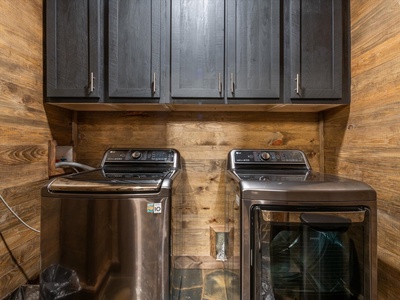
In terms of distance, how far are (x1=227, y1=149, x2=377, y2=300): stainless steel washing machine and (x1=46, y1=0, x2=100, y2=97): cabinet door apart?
124 centimetres

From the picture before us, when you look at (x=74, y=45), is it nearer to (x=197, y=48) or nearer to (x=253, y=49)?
(x=197, y=48)

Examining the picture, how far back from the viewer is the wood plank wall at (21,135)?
1254 millimetres

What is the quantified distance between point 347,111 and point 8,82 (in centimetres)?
212

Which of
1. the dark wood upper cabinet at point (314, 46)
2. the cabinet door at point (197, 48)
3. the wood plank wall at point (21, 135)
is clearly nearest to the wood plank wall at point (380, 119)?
the dark wood upper cabinet at point (314, 46)

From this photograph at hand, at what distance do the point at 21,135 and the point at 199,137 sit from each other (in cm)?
119

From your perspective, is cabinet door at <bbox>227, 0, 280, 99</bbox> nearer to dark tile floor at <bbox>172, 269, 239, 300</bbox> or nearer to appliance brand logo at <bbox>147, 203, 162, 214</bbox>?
appliance brand logo at <bbox>147, 203, 162, 214</bbox>

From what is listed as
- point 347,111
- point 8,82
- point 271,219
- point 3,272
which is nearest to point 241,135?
point 347,111

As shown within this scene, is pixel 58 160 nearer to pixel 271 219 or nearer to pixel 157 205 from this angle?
pixel 157 205

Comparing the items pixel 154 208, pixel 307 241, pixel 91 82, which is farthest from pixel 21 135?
pixel 307 241

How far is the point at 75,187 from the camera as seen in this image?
1.11m

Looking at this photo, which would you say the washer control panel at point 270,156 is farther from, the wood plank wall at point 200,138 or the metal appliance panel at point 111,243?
the metal appliance panel at point 111,243

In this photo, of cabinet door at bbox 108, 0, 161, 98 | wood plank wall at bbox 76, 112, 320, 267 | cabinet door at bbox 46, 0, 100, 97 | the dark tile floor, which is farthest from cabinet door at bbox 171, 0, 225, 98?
Answer: the dark tile floor

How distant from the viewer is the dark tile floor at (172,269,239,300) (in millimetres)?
1548

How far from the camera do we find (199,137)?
191 centimetres
